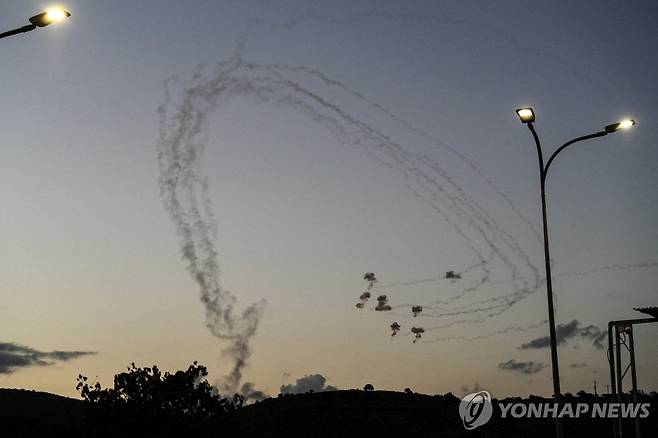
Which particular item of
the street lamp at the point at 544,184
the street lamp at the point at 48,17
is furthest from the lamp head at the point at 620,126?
the street lamp at the point at 48,17

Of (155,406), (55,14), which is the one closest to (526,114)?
(55,14)

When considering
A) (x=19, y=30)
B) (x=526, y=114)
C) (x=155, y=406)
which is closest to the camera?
(x=19, y=30)

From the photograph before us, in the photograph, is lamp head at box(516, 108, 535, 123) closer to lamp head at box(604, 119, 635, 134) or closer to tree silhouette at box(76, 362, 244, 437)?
lamp head at box(604, 119, 635, 134)

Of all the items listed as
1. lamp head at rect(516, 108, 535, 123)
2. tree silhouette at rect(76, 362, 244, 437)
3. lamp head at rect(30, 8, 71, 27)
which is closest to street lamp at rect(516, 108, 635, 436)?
lamp head at rect(516, 108, 535, 123)

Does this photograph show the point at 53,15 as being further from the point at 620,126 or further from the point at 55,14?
the point at 620,126

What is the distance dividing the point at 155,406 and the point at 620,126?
149 feet

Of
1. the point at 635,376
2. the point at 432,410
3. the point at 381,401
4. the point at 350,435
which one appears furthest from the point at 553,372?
the point at 381,401

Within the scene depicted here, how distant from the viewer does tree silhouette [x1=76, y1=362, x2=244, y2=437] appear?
60688mm

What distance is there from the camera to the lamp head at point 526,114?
89.5ft

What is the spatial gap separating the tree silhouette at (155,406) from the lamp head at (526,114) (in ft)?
133

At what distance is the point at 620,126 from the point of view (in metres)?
28.0

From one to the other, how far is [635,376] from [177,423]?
36.2 m

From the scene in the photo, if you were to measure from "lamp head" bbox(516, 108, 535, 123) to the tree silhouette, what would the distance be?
133 ft

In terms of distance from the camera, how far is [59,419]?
17488 centimetres
